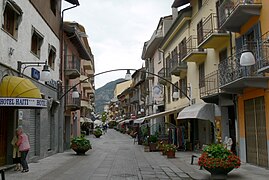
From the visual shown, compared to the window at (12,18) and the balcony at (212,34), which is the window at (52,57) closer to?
the window at (12,18)

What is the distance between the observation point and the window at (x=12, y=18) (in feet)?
47.1

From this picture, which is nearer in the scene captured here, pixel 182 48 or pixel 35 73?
pixel 35 73

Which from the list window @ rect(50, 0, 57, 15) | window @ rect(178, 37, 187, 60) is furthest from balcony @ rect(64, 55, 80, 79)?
window @ rect(178, 37, 187, 60)

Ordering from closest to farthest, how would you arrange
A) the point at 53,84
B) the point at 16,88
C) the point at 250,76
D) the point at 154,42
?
1. the point at 16,88
2. the point at 250,76
3. the point at 53,84
4. the point at 154,42

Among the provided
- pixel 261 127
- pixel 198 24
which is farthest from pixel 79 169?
pixel 198 24

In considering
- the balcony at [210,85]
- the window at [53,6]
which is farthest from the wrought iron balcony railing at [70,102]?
the balcony at [210,85]

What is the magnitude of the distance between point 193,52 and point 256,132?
796cm

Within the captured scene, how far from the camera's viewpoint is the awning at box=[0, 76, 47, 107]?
1263cm

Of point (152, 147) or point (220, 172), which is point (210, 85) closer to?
point (152, 147)

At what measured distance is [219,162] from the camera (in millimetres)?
11703

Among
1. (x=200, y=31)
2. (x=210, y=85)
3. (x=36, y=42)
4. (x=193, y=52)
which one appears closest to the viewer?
(x=36, y=42)

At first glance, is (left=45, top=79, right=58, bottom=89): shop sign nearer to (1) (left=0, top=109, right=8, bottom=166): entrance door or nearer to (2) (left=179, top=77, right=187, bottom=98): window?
(1) (left=0, top=109, right=8, bottom=166): entrance door

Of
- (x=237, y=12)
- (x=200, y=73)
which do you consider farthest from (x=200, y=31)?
(x=237, y=12)

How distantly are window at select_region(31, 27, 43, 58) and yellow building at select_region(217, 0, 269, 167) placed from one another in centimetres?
948
